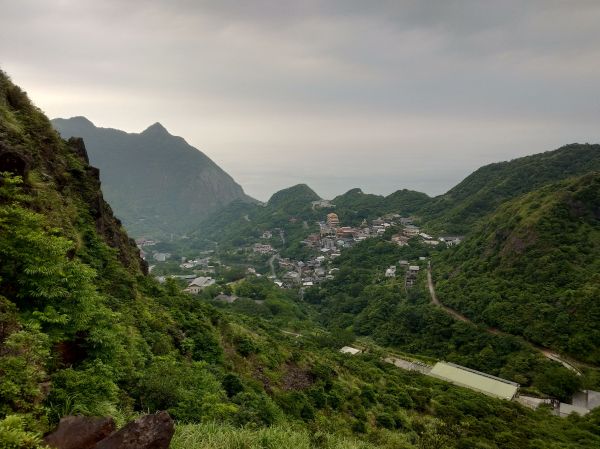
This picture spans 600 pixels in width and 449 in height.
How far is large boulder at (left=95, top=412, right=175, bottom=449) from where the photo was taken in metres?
5.69

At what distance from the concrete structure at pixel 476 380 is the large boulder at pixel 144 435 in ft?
111

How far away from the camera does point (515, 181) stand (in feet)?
323

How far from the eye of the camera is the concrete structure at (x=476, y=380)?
3250cm

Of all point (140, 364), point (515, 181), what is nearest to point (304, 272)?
point (515, 181)

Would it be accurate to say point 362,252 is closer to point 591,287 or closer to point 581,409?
point 591,287

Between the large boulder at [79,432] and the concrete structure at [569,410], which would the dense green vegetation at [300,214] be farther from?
the large boulder at [79,432]

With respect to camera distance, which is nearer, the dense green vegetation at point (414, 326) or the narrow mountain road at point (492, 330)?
the dense green vegetation at point (414, 326)

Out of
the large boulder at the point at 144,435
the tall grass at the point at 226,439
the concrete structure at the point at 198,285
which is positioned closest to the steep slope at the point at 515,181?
the concrete structure at the point at 198,285

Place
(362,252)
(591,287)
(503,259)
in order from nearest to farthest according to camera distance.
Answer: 1. (591,287)
2. (503,259)
3. (362,252)

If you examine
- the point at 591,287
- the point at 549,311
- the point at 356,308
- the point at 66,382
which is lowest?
the point at 356,308

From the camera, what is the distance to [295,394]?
17.7 m

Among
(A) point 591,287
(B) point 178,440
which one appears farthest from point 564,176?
(B) point 178,440

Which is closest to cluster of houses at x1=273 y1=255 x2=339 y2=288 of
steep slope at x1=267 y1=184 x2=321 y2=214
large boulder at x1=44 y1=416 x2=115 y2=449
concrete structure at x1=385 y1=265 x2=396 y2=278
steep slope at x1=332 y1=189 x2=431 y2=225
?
concrete structure at x1=385 y1=265 x2=396 y2=278

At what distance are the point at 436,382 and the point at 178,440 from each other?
30672mm
